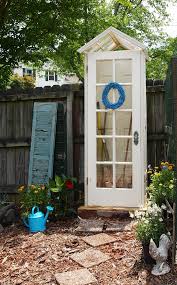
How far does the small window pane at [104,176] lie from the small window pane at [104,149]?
4.9 inches

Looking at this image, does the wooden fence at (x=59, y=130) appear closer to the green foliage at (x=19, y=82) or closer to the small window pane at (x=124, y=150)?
the small window pane at (x=124, y=150)

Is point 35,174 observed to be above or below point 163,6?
below

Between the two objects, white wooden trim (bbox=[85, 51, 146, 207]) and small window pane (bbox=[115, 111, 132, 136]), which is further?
small window pane (bbox=[115, 111, 132, 136])

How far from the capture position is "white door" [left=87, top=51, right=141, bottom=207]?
516cm

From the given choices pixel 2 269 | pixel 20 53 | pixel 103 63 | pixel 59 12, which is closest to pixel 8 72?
pixel 20 53

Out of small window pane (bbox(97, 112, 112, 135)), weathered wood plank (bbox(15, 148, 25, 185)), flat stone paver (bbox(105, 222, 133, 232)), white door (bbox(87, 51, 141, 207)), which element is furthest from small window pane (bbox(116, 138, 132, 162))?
weathered wood plank (bbox(15, 148, 25, 185))

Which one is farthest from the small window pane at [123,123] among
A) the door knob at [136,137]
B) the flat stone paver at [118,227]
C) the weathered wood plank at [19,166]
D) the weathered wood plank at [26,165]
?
the weathered wood plank at [19,166]

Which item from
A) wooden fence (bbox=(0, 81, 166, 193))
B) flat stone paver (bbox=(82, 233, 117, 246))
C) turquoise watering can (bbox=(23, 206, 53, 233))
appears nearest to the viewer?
flat stone paver (bbox=(82, 233, 117, 246))

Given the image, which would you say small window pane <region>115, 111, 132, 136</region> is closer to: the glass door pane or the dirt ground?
the glass door pane

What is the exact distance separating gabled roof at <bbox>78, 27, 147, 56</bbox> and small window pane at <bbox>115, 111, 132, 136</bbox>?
895 millimetres

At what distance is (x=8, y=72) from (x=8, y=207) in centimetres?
314

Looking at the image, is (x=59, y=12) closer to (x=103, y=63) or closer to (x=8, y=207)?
(x=103, y=63)

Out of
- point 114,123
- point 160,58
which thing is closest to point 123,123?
point 114,123

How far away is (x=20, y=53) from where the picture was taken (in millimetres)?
7496
